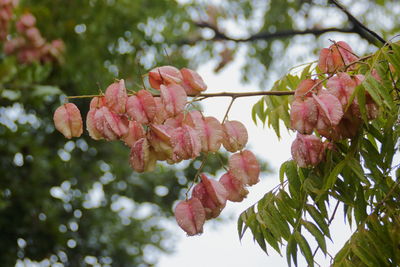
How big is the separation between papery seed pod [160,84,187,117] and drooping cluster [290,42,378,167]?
244mm

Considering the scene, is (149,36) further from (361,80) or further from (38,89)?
(361,80)

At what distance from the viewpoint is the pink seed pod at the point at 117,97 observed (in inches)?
62.2

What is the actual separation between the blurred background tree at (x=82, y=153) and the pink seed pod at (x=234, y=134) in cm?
235

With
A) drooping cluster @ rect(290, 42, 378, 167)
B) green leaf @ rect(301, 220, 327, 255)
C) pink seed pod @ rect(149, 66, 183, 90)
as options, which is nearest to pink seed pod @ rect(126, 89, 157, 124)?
pink seed pod @ rect(149, 66, 183, 90)

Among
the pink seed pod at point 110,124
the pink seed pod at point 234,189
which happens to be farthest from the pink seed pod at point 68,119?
the pink seed pod at point 234,189

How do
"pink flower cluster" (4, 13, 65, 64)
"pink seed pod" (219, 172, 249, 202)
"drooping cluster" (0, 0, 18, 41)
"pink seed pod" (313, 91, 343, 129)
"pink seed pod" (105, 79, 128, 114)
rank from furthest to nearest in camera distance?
"pink flower cluster" (4, 13, 65, 64) < "drooping cluster" (0, 0, 18, 41) < "pink seed pod" (219, 172, 249, 202) < "pink seed pod" (105, 79, 128, 114) < "pink seed pod" (313, 91, 343, 129)

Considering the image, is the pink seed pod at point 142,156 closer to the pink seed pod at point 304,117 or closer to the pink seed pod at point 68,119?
the pink seed pod at point 68,119

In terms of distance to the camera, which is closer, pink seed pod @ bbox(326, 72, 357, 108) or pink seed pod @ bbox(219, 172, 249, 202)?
pink seed pod @ bbox(326, 72, 357, 108)

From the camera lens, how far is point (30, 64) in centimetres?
439

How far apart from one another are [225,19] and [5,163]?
2973mm

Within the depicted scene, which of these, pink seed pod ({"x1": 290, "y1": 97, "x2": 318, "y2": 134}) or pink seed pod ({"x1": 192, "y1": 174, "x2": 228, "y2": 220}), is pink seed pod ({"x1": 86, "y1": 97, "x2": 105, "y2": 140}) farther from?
pink seed pod ({"x1": 290, "y1": 97, "x2": 318, "y2": 134})

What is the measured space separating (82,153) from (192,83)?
342 centimetres

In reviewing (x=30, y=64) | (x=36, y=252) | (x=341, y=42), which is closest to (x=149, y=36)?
(x=30, y=64)

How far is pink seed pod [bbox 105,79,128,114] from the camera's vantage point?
5.19 ft
